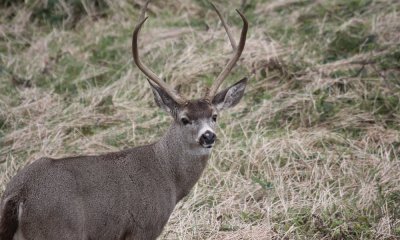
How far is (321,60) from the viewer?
33.3 feet

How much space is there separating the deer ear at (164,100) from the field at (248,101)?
3.36ft

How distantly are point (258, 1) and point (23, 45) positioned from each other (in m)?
3.32

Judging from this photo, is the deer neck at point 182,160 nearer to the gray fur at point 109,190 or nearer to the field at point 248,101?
the gray fur at point 109,190

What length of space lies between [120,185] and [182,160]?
2.25ft

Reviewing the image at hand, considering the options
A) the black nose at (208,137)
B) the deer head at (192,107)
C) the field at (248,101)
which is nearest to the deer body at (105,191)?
the deer head at (192,107)

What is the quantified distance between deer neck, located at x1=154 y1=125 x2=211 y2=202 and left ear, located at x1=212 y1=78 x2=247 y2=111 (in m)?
0.47

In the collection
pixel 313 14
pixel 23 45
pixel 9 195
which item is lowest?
pixel 23 45

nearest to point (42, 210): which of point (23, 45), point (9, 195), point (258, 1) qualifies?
point (9, 195)

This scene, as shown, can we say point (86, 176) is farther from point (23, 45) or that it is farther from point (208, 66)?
point (23, 45)

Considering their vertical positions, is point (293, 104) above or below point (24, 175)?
below

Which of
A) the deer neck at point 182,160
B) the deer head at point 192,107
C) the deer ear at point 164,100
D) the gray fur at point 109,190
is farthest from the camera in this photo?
the deer ear at point 164,100

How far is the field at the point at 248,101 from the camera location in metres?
7.41

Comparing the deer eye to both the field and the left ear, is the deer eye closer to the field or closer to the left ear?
the left ear

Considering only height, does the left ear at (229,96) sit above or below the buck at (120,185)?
above
